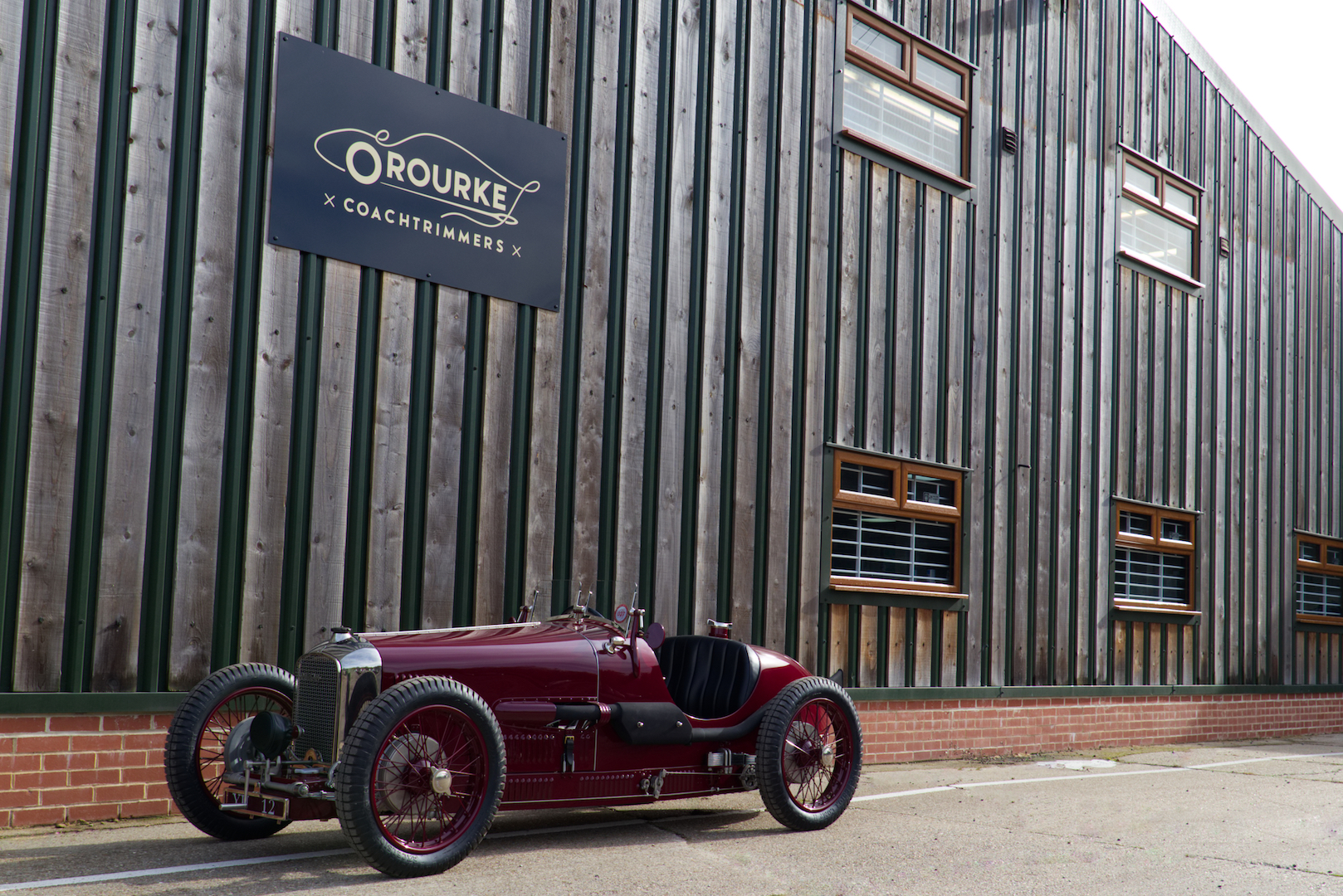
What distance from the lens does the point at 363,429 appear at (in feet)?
23.1

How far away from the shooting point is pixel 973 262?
1103cm

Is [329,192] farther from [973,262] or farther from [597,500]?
[973,262]

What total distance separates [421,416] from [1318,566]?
12.9 meters

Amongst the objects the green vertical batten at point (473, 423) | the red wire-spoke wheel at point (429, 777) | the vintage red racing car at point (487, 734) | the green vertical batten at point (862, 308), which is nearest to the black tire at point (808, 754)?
the vintage red racing car at point (487, 734)

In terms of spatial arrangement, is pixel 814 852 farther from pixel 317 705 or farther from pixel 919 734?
pixel 919 734

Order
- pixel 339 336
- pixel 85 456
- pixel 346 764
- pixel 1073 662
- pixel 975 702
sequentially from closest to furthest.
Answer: pixel 346 764 → pixel 85 456 → pixel 339 336 → pixel 975 702 → pixel 1073 662

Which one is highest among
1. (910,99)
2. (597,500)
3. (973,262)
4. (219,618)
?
(910,99)

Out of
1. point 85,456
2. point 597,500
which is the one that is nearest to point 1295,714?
point 597,500

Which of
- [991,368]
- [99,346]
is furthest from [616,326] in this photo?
[991,368]

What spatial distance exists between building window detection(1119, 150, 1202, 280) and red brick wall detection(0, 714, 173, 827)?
1070 cm

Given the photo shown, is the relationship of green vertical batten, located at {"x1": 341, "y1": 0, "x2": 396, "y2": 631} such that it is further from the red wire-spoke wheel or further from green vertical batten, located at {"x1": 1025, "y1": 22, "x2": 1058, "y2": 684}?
green vertical batten, located at {"x1": 1025, "y1": 22, "x2": 1058, "y2": 684}

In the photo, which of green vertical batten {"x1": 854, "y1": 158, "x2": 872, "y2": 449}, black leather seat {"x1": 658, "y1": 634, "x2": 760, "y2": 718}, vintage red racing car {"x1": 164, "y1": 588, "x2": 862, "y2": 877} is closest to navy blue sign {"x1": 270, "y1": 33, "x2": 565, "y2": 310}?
vintage red racing car {"x1": 164, "y1": 588, "x2": 862, "y2": 877}

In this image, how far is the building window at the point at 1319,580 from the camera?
15.0 m

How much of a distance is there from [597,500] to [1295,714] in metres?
10.9
